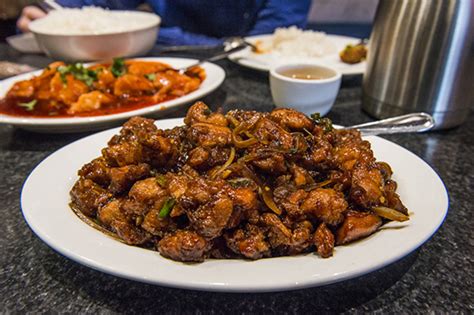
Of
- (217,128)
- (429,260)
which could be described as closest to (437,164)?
(429,260)

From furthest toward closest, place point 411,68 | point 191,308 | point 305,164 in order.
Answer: point 411,68
point 305,164
point 191,308

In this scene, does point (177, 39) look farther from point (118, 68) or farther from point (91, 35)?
point (118, 68)

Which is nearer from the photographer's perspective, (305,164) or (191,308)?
(191,308)

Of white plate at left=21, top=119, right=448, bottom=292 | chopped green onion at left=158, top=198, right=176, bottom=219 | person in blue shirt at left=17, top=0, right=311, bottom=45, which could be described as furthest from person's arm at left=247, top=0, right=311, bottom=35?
chopped green onion at left=158, top=198, right=176, bottom=219

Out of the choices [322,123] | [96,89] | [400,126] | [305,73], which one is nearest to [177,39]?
[96,89]

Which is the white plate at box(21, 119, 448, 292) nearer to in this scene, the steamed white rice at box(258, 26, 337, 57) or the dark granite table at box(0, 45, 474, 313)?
the dark granite table at box(0, 45, 474, 313)

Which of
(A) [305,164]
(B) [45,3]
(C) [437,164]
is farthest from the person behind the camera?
(B) [45,3]

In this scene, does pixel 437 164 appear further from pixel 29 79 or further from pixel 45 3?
pixel 45 3
